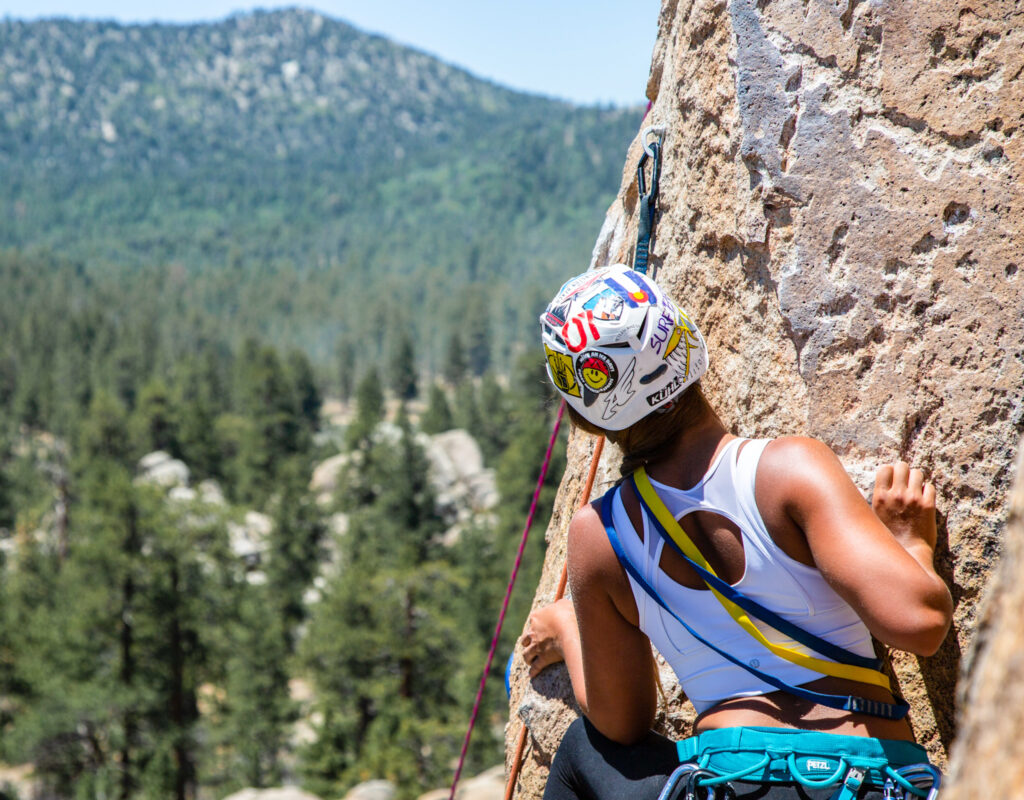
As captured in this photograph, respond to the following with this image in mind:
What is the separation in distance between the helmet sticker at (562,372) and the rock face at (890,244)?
0.92 m

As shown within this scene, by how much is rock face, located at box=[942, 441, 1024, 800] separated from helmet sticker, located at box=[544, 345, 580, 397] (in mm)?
1228

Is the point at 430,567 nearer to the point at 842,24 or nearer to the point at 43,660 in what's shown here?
the point at 43,660

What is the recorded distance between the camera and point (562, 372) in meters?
2.23

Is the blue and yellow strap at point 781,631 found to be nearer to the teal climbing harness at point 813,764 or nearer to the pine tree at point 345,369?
the teal climbing harness at point 813,764

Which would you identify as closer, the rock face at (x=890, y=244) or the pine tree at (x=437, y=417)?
the rock face at (x=890, y=244)

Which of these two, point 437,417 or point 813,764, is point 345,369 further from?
point 813,764

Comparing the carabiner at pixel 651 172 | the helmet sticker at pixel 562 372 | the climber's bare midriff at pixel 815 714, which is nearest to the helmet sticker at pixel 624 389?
the helmet sticker at pixel 562 372

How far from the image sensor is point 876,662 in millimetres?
1967

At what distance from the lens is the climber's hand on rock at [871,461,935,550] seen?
2.26 metres

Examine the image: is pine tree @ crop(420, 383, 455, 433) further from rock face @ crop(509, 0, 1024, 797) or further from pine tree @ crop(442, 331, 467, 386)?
rock face @ crop(509, 0, 1024, 797)

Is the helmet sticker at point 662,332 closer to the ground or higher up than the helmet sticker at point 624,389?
higher up

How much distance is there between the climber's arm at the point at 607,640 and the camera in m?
2.09

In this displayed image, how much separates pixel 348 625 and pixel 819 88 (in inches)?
904

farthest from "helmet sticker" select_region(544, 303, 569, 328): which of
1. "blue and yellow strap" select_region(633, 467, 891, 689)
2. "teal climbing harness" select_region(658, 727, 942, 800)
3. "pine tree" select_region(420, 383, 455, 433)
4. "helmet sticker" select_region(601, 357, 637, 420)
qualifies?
"pine tree" select_region(420, 383, 455, 433)
